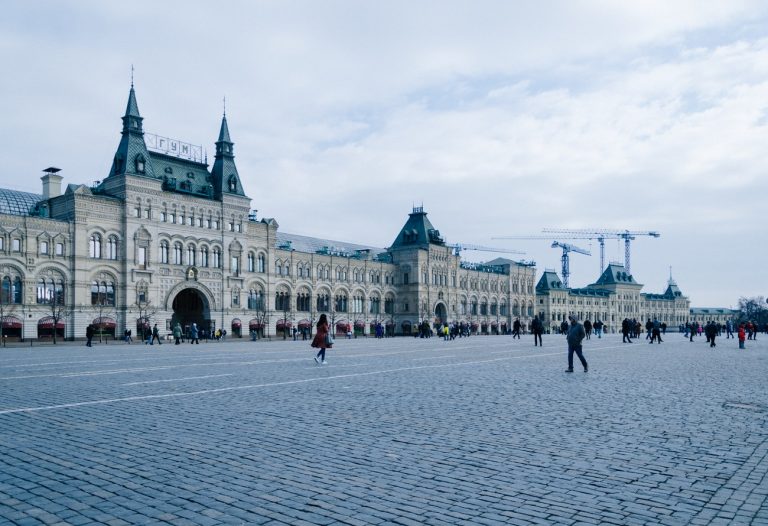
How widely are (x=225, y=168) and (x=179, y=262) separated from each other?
1266cm

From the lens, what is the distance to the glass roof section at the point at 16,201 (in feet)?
195

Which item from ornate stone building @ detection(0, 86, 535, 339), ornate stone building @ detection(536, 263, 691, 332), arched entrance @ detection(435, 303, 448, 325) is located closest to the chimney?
ornate stone building @ detection(0, 86, 535, 339)

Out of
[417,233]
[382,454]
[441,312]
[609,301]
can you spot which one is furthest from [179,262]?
[609,301]

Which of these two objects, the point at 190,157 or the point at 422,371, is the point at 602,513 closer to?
the point at 422,371

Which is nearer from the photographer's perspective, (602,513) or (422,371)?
(602,513)

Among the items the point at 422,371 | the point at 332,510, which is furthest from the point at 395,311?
the point at 332,510

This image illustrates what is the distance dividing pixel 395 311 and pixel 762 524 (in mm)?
93973

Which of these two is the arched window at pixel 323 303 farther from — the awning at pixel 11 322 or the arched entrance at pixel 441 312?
the awning at pixel 11 322

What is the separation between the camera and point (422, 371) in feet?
66.2

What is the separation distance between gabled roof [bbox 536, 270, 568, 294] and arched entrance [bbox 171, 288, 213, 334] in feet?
292

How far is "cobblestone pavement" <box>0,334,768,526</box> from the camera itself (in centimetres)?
595

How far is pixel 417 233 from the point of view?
103 m

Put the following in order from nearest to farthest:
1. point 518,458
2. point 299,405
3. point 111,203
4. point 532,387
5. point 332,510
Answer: point 332,510, point 518,458, point 299,405, point 532,387, point 111,203

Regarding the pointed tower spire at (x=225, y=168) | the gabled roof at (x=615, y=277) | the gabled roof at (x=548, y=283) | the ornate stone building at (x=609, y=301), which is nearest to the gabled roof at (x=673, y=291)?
the ornate stone building at (x=609, y=301)
